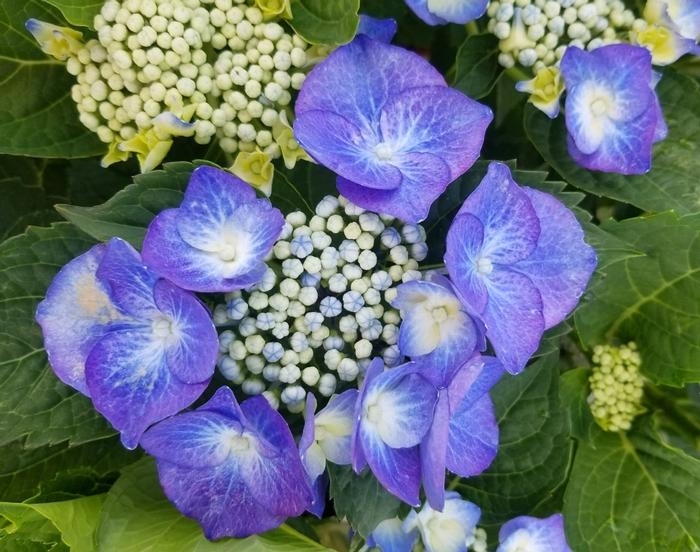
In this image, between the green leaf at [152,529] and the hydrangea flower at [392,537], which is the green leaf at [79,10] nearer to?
the green leaf at [152,529]

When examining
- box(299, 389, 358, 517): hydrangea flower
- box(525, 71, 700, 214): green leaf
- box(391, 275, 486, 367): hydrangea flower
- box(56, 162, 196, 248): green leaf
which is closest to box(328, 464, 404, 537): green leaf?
box(299, 389, 358, 517): hydrangea flower

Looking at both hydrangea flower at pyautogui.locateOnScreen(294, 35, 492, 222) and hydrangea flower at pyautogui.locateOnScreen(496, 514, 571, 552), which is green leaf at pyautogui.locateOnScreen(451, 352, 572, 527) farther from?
hydrangea flower at pyautogui.locateOnScreen(294, 35, 492, 222)

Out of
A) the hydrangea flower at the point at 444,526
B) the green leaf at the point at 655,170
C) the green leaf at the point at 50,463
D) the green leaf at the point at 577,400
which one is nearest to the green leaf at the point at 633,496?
the green leaf at the point at 577,400

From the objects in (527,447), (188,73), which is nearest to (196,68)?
(188,73)

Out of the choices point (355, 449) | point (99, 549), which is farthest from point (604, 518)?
point (99, 549)

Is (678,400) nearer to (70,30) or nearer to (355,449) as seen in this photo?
(355,449)
